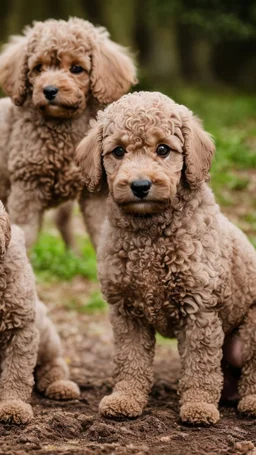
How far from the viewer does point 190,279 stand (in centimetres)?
546

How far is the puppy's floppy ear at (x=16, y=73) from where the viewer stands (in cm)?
716

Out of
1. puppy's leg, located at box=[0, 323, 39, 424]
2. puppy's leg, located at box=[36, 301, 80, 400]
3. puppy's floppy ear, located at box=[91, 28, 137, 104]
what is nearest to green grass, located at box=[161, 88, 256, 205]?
puppy's floppy ear, located at box=[91, 28, 137, 104]

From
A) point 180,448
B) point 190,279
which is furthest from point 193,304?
point 180,448

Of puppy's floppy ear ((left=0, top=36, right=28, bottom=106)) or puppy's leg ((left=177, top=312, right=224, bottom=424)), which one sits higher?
puppy's floppy ear ((left=0, top=36, right=28, bottom=106))

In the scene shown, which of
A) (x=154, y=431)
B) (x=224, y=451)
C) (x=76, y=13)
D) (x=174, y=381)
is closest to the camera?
(x=224, y=451)

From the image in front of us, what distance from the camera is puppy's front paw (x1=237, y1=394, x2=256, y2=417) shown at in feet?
19.1

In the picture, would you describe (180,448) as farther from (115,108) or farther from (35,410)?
(115,108)

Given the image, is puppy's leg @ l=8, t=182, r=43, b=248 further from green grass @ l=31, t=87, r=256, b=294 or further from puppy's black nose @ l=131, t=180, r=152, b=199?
puppy's black nose @ l=131, t=180, r=152, b=199

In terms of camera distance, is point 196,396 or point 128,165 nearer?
point 128,165

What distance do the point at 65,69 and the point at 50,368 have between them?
2534mm

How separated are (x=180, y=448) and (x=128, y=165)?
5.87ft

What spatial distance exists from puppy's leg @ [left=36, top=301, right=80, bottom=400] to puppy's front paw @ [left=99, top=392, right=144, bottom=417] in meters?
0.74

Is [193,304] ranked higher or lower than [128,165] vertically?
lower

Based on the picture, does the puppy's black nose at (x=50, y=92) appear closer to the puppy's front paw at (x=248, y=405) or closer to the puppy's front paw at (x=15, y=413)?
the puppy's front paw at (x=15, y=413)
